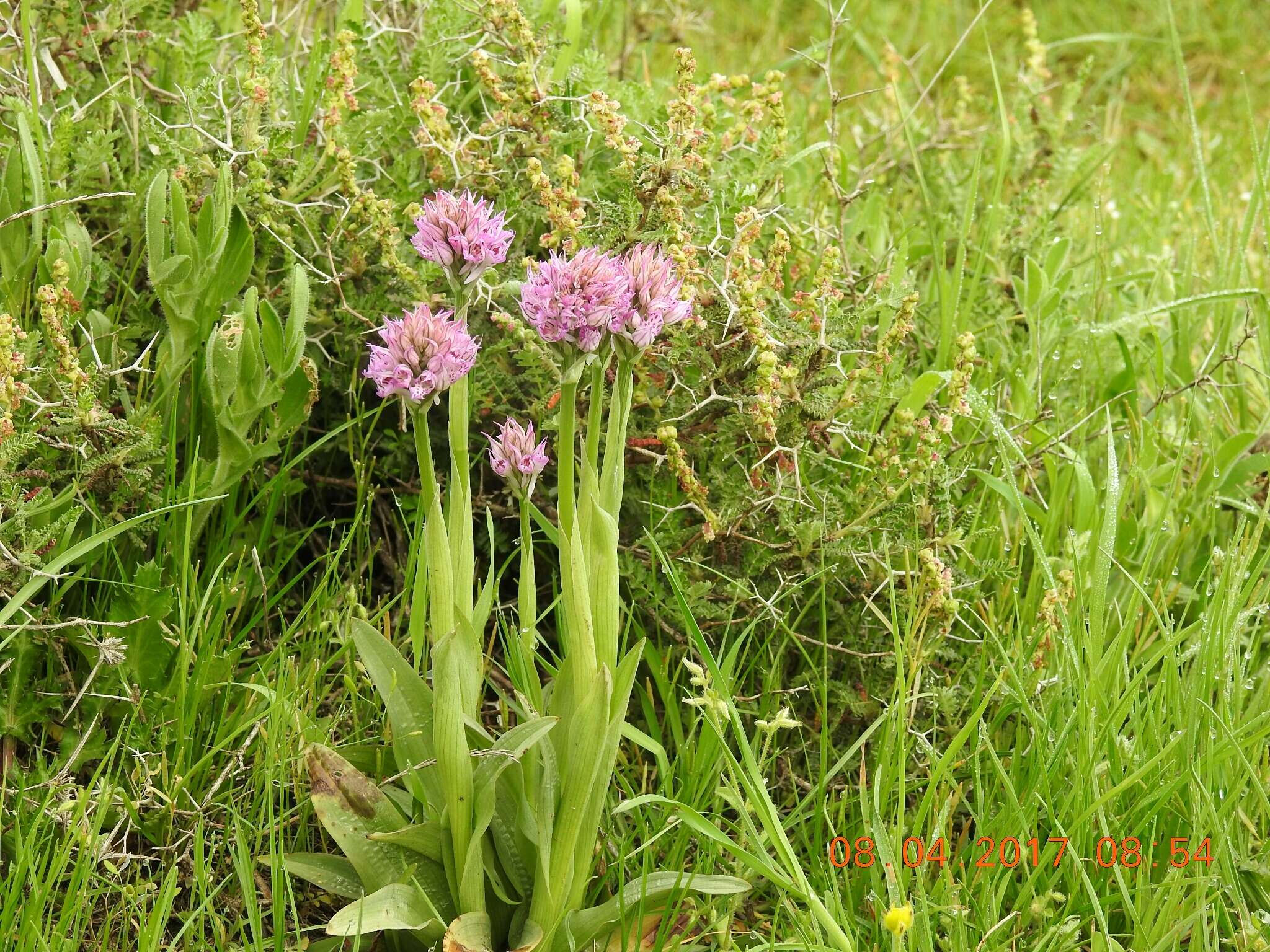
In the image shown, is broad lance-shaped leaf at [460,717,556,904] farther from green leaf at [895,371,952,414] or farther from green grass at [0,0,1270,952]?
green leaf at [895,371,952,414]

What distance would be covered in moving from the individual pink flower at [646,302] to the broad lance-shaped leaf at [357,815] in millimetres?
712

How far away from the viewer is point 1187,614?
2.65 metres

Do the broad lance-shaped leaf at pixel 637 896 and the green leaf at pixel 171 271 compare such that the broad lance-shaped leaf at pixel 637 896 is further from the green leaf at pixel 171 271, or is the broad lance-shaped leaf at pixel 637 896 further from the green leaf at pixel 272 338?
the green leaf at pixel 171 271

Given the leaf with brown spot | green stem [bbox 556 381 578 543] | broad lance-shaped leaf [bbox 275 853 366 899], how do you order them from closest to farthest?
green stem [bbox 556 381 578 543], the leaf with brown spot, broad lance-shaped leaf [bbox 275 853 366 899]

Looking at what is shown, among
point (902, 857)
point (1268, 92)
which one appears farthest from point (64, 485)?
point (1268, 92)

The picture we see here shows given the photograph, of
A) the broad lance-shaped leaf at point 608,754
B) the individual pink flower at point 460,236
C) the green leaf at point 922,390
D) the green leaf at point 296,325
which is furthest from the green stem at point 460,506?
the green leaf at point 922,390

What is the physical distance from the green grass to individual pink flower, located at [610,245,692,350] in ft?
1.65

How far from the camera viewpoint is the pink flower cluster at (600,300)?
4.66 ft

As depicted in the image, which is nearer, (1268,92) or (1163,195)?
(1163,195)

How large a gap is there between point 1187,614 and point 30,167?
232cm

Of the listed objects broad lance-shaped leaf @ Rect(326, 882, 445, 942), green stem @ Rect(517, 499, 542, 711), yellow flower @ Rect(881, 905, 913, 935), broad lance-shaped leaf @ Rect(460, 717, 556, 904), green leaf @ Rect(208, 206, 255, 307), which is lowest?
broad lance-shaped leaf @ Rect(326, 882, 445, 942)

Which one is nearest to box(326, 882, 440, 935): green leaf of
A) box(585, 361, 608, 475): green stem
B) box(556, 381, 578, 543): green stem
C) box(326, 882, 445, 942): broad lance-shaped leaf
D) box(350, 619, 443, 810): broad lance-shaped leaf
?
box(326, 882, 445, 942): broad lance-shaped leaf

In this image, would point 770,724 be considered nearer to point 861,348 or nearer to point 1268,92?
point 861,348
